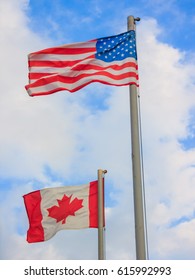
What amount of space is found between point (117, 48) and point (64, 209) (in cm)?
649

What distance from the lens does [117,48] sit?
12344 mm

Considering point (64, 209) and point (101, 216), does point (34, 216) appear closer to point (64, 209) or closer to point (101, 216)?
point (64, 209)

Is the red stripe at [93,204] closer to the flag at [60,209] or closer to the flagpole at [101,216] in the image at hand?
the flag at [60,209]

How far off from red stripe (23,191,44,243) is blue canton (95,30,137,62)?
643 cm

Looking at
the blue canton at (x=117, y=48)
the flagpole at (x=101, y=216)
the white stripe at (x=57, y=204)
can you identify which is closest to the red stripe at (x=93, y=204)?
the white stripe at (x=57, y=204)

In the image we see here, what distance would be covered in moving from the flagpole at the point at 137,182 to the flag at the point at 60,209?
6.31 meters

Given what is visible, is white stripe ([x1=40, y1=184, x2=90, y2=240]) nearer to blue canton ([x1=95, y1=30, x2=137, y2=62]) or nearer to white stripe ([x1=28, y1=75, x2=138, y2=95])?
white stripe ([x1=28, y1=75, x2=138, y2=95])

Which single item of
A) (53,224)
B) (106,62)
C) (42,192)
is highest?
(106,62)

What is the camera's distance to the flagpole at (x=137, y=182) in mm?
9406

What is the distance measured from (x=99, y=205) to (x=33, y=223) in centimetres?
227

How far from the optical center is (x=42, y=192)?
1709 cm
